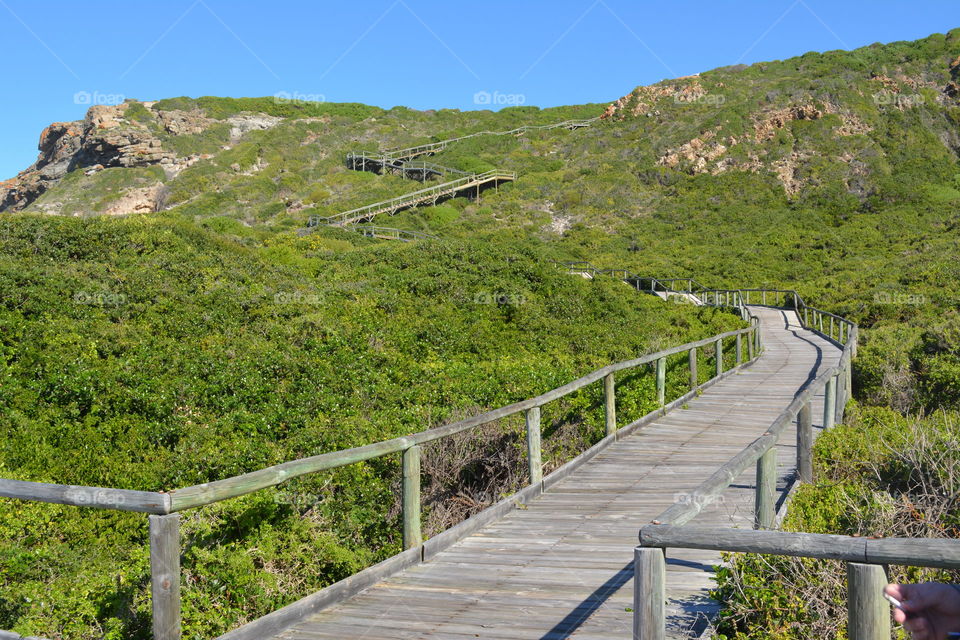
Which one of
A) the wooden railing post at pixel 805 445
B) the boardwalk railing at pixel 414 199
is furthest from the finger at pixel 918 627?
the boardwalk railing at pixel 414 199

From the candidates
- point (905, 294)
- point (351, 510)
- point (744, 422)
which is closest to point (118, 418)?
point (351, 510)

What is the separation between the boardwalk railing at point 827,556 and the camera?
8.56 feet

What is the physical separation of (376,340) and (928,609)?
1471 cm

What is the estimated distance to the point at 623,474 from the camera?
8.09 meters

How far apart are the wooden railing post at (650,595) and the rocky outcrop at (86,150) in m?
74.9

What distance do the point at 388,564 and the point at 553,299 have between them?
60.4 feet

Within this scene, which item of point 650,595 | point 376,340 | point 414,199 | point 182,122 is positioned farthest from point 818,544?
point 182,122

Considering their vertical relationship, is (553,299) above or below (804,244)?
below

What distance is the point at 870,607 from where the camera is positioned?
107 inches

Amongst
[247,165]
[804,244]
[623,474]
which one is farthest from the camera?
[247,165]

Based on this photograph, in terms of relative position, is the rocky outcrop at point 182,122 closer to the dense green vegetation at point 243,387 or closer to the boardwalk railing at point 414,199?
the boardwalk railing at point 414,199

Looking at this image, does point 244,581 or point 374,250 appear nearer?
point 244,581

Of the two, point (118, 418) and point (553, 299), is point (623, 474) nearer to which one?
point (118, 418)

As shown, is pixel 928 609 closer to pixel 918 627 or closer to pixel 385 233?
pixel 918 627
